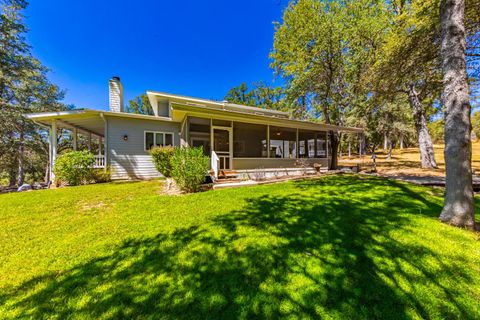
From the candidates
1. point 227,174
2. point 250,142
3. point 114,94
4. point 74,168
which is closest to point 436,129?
point 250,142

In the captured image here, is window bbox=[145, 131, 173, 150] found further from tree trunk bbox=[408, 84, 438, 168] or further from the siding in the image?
tree trunk bbox=[408, 84, 438, 168]

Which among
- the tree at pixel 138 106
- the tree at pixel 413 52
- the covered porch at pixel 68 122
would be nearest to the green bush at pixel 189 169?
the covered porch at pixel 68 122

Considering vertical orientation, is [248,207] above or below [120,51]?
below

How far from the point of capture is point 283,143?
42.2 feet

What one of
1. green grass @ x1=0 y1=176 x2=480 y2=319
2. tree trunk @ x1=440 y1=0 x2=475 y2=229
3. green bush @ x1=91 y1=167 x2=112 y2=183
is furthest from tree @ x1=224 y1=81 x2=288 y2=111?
green grass @ x1=0 y1=176 x2=480 y2=319

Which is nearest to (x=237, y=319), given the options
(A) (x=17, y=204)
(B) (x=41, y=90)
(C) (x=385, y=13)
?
(A) (x=17, y=204)

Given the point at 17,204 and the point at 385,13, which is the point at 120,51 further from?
the point at 385,13

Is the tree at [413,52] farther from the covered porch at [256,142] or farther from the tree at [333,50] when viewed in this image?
the covered porch at [256,142]

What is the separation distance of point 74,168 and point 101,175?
1.09m

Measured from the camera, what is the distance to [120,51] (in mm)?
17297

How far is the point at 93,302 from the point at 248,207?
334 centimetres

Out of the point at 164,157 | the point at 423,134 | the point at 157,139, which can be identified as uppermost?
the point at 423,134

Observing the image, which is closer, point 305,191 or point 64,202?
point 64,202

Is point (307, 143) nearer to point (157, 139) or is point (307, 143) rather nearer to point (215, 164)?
point (215, 164)
